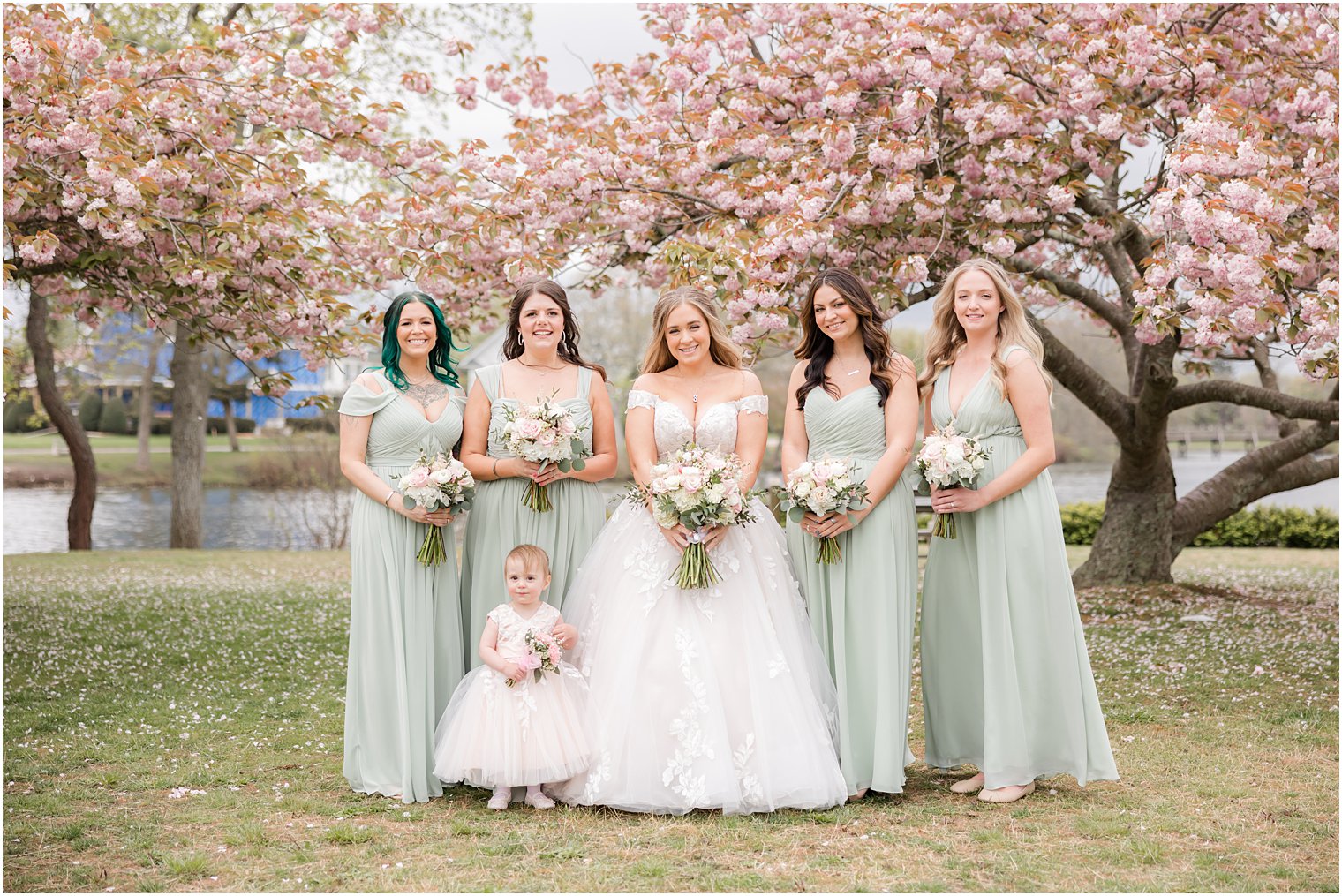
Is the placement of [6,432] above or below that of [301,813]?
above

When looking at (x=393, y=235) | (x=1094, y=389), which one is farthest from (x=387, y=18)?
(x=1094, y=389)

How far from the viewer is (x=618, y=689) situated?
4.82 meters

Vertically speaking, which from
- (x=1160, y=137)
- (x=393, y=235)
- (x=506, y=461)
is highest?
(x=1160, y=137)

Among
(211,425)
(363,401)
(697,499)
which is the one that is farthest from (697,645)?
(211,425)

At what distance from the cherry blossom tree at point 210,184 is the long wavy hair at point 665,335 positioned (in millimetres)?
3403

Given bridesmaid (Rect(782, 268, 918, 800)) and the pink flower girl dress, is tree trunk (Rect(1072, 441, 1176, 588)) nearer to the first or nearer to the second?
bridesmaid (Rect(782, 268, 918, 800))

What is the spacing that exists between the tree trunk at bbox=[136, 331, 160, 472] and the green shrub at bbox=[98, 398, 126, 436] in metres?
1.61

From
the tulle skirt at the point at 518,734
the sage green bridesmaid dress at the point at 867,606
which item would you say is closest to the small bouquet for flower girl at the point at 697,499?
the sage green bridesmaid dress at the point at 867,606

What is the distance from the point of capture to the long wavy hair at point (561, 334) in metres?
5.30

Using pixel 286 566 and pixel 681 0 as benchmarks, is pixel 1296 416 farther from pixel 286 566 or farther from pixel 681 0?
pixel 286 566

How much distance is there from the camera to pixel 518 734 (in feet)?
15.8

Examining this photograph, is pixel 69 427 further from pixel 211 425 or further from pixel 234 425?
pixel 211 425

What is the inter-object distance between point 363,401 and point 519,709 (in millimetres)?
1528

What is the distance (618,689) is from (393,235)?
16.7ft
